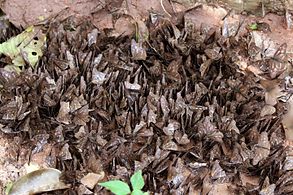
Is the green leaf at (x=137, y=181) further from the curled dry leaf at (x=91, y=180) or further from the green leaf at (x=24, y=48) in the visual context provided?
the green leaf at (x=24, y=48)

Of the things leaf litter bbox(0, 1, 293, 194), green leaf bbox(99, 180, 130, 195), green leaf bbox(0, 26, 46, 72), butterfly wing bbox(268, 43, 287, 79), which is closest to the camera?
green leaf bbox(99, 180, 130, 195)

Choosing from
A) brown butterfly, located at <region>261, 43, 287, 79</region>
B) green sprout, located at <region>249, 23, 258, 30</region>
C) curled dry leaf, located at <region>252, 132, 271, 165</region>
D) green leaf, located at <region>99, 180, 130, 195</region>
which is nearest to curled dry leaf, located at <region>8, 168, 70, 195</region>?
green leaf, located at <region>99, 180, 130, 195</region>

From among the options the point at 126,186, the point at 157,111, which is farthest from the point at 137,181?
the point at 157,111

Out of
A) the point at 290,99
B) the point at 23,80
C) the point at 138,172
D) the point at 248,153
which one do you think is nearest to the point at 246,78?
the point at 290,99

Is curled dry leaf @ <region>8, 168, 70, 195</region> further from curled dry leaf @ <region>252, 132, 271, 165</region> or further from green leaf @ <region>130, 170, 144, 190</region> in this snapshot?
curled dry leaf @ <region>252, 132, 271, 165</region>

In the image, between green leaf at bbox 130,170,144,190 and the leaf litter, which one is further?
the leaf litter

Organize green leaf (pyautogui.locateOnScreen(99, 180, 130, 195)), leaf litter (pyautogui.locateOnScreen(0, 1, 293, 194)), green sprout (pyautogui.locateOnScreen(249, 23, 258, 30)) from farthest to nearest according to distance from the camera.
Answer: green sprout (pyautogui.locateOnScreen(249, 23, 258, 30)) < leaf litter (pyautogui.locateOnScreen(0, 1, 293, 194)) < green leaf (pyautogui.locateOnScreen(99, 180, 130, 195))

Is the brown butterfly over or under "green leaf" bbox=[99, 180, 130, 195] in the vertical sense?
over
